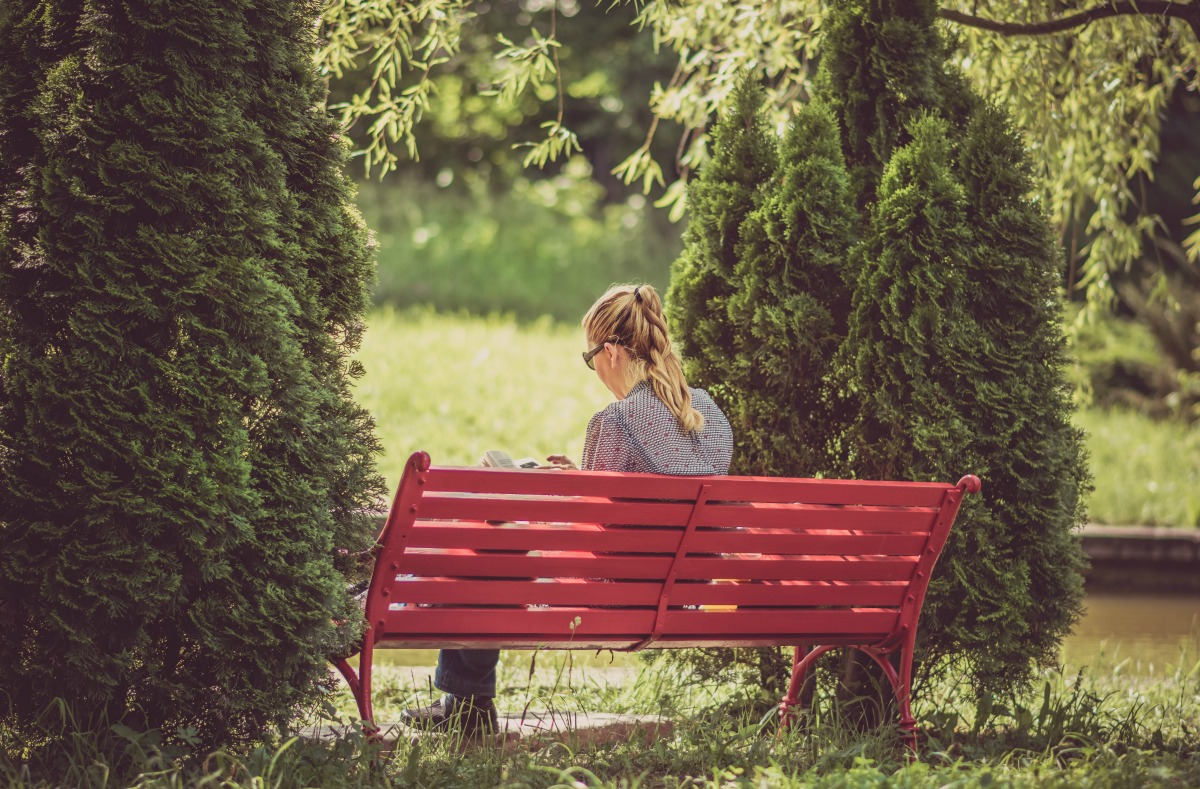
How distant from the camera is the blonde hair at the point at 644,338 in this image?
3906mm

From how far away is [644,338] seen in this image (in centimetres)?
396

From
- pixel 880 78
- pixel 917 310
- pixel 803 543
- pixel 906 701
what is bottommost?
pixel 906 701

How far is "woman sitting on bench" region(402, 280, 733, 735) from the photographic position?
3.84 meters

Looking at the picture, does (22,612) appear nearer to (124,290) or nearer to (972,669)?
(124,290)

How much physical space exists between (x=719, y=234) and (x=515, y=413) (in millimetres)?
6145

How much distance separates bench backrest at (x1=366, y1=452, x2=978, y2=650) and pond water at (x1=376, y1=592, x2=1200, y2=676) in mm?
1861

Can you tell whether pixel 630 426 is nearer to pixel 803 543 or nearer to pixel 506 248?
pixel 803 543

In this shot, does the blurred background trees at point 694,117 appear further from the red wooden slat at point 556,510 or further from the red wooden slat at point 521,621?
the red wooden slat at point 521,621

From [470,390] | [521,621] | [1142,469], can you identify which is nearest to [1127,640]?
[1142,469]

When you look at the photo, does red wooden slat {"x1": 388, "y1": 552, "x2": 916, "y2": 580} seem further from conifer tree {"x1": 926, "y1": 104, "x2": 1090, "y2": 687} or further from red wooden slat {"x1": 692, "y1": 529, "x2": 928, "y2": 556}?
conifer tree {"x1": 926, "y1": 104, "x2": 1090, "y2": 687}

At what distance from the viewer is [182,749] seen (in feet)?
10.8

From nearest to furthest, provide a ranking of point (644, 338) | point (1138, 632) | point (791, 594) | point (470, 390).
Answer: point (791, 594)
point (644, 338)
point (1138, 632)
point (470, 390)

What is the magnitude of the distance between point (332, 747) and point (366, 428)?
901 millimetres

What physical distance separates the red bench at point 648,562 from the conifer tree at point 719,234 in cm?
96
